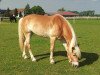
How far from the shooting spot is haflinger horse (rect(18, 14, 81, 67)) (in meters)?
10.2

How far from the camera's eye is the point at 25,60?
11.6 m

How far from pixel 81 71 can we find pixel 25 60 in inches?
108

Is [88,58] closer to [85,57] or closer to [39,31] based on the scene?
[85,57]

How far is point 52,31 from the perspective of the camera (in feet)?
35.7

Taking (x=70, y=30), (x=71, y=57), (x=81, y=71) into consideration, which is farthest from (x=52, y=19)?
(x=81, y=71)

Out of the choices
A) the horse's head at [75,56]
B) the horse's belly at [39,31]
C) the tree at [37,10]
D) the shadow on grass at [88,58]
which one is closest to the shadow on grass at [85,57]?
the shadow on grass at [88,58]

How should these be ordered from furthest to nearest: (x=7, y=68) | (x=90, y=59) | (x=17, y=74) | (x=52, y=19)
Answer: (x=90, y=59)
(x=52, y=19)
(x=7, y=68)
(x=17, y=74)

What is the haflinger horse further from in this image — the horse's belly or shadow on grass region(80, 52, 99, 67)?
shadow on grass region(80, 52, 99, 67)

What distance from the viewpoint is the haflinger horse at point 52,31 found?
10227 mm

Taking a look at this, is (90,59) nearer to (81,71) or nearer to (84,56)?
(84,56)

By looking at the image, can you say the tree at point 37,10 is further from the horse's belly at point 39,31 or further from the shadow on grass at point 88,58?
the horse's belly at point 39,31

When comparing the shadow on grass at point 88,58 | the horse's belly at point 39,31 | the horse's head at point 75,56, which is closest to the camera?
the horse's head at point 75,56

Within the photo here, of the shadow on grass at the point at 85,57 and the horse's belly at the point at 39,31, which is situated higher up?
the horse's belly at the point at 39,31

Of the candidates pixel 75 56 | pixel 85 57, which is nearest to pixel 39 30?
pixel 75 56
